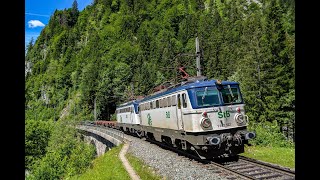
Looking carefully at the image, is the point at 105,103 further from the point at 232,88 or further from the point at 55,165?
the point at 232,88

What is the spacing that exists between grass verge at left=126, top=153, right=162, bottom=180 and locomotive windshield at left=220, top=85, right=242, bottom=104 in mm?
4539

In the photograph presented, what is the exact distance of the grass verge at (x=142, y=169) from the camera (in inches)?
486

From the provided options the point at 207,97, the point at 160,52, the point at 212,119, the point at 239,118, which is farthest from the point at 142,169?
the point at 160,52

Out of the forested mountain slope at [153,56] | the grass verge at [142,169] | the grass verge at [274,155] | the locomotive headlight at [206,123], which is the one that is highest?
the forested mountain slope at [153,56]

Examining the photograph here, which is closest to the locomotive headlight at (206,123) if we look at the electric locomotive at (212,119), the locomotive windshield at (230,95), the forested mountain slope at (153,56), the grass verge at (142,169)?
the electric locomotive at (212,119)

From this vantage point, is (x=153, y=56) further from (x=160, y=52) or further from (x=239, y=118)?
(x=239, y=118)

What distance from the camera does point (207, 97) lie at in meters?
14.1

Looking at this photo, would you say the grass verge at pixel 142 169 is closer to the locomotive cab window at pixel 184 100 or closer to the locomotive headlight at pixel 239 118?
the locomotive cab window at pixel 184 100

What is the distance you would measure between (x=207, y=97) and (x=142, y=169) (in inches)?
171

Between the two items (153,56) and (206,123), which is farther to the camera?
(153,56)

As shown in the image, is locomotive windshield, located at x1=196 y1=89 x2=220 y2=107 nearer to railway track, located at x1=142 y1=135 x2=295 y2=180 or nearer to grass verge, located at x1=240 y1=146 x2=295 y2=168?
railway track, located at x1=142 y1=135 x2=295 y2=180

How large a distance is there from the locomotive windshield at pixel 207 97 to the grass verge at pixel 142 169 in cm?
361
